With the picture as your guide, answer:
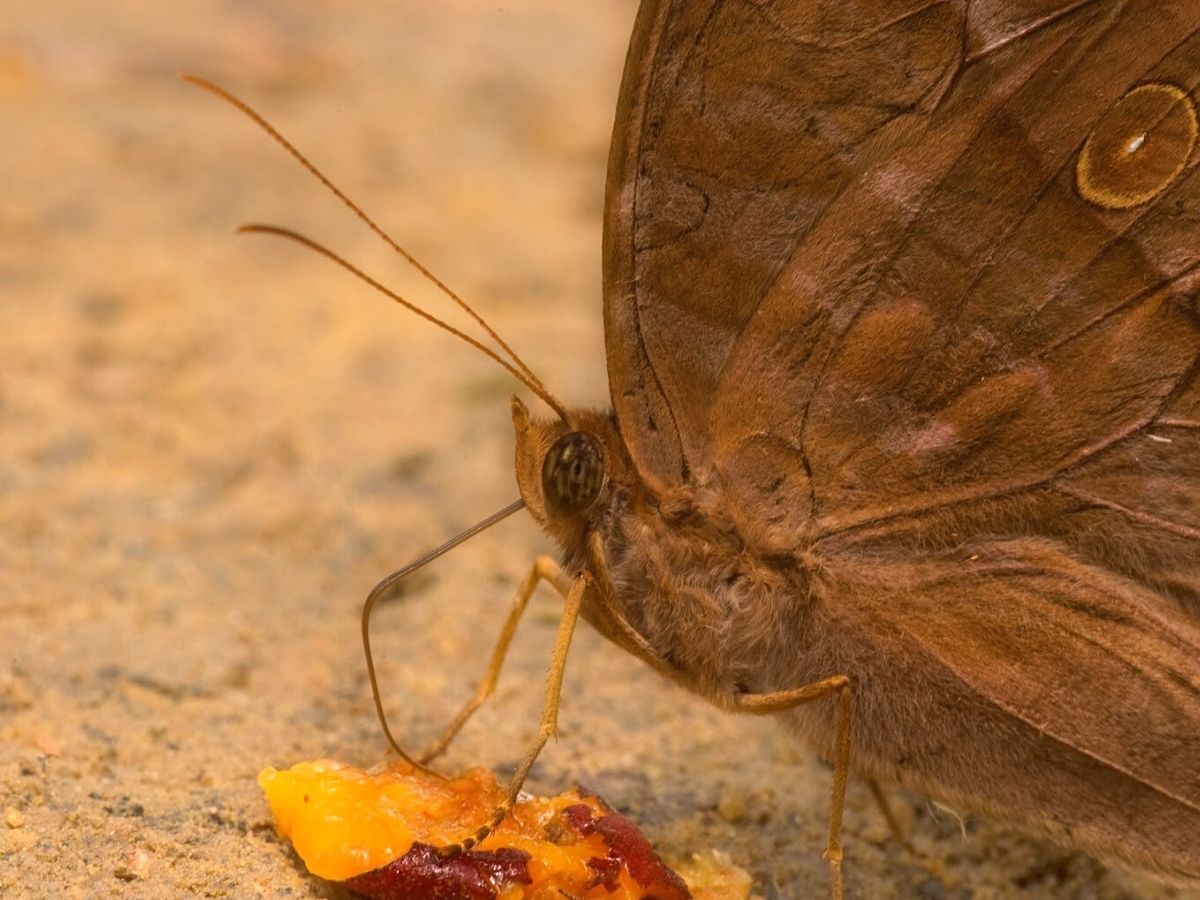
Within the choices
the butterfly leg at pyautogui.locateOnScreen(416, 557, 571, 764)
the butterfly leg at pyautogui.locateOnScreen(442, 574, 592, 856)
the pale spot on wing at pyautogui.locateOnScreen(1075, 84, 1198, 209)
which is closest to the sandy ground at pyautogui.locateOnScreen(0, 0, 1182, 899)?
the butterfly leg at pyautogui.locateOnScreen(416, 557, 571, 764)

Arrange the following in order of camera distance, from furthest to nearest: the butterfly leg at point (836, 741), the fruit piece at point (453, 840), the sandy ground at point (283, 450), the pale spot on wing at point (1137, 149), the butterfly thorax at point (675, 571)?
the sandy ground at point (283, 450), the butterfly thorax at point (675, 571), the butterfly leg at point (836, 741), the pale spot on wing at point (1137, 149), the fruit piece at point (453, 840)

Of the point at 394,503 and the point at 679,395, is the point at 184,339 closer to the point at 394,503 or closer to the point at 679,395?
the point at 394,503

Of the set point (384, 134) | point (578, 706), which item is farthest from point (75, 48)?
point (578, 706)

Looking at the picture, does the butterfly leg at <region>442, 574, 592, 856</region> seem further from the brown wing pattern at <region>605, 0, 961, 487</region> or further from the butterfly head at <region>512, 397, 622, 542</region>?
the brown wing pattern at <region>605, 0, 961, 487</region>

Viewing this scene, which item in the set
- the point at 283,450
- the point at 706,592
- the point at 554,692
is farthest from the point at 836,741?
the point at 283,450

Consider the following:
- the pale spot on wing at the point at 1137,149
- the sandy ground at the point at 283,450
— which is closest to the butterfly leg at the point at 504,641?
the sandy ground at the point at 283,450

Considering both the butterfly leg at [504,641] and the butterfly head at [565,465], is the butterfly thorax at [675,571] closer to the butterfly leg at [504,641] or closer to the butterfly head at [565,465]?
the butterfly head at [565,465]
